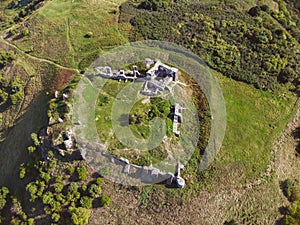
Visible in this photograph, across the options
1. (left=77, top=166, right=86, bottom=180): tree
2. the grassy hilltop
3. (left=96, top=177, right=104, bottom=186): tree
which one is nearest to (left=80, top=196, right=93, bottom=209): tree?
the grassy hilltop

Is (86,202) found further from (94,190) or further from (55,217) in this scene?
(55,217)

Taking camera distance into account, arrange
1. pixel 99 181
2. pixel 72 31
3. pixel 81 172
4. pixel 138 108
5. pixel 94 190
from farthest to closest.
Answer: pixel 72 31
pixel 138 108
pixel 81 172
pixel 99 181
pixel 94 190

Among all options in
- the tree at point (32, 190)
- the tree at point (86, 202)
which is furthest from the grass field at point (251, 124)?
the tree at point (32, 190)

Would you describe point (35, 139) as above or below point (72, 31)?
below

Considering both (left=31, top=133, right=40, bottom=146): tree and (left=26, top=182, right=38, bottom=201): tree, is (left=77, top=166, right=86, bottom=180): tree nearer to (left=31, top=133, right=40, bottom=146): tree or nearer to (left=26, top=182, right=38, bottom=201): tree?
(left=26, top=182, right=38, bottom=201): tree

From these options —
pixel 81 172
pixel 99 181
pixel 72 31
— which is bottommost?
pixel 99 181

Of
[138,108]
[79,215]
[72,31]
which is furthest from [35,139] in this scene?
[72,31]

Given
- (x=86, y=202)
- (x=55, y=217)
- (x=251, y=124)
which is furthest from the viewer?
(x=251, y=124)

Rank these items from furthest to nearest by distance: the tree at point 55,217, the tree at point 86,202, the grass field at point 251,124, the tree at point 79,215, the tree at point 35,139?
the grass field at point 251,124, the tree at point 35,139, the tree at point 86,202, the tree at point 55,217, the tree at point 79,215

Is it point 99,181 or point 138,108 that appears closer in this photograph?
point 99,181

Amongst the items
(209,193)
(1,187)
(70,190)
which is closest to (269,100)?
(209,193)

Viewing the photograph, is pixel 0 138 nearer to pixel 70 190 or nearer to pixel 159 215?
pixel 70 190

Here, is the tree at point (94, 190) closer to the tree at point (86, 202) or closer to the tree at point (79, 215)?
the tree at point (86, 202)

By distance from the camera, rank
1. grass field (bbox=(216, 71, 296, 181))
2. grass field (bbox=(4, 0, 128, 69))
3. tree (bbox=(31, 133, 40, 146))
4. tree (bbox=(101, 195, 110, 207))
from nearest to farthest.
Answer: tree (bbox=(101, 195, 110, 207)) < tree (bbox=(31, 133, 40, 146)) < grass field (bbox=(216, 71, 296, 181)) < grass field (bbox=(4, 0, 128, 69))
